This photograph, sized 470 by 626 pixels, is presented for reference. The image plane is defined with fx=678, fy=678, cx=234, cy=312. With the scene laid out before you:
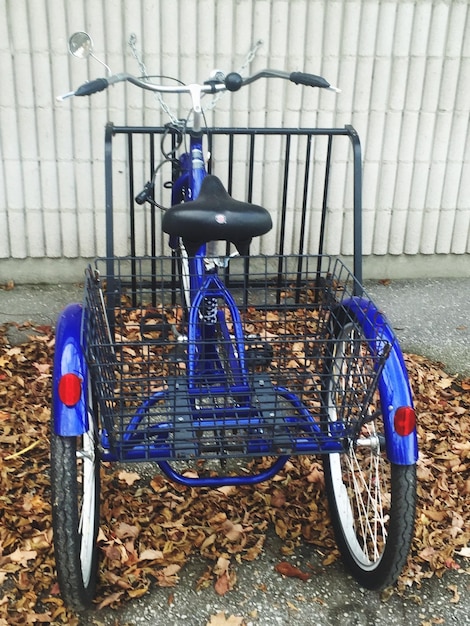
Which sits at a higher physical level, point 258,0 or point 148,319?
point 258,0

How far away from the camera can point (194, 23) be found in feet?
15.9

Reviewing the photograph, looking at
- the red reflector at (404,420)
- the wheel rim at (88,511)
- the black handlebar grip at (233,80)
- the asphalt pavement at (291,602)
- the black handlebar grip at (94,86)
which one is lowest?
the asphalt pavement at (291,602)

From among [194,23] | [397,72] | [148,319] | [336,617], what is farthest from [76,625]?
[397,72]

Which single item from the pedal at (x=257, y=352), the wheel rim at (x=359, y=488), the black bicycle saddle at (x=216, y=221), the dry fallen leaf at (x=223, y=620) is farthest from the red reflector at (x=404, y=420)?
the dry fallen leaf at (x=223, y=620)

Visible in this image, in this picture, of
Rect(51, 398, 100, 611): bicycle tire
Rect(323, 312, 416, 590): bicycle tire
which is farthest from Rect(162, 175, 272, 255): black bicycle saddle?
Rect(51, 398, 100, 611): bicycle tire

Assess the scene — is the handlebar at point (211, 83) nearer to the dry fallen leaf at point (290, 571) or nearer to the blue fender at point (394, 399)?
the blue fender at point (394, 399)

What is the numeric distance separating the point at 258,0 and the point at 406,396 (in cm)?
360

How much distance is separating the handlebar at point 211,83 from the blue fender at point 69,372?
1.15 metres

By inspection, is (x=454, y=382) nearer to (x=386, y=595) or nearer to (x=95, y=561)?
(x=386, y=595)

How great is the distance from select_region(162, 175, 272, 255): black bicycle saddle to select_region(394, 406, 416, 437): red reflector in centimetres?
81

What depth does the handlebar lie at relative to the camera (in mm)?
2910

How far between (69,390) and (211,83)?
165 centimetres

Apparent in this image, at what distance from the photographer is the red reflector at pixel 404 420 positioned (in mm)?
2303

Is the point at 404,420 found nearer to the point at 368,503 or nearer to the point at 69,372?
the point at 368,503
